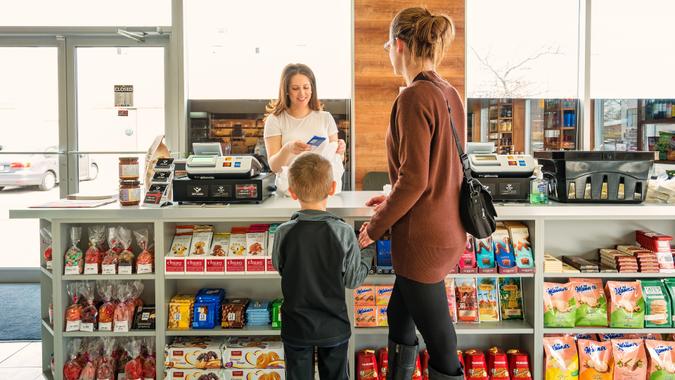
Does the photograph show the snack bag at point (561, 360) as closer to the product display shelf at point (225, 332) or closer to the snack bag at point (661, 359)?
the snack bag at point (661, 359)

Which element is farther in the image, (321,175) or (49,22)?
(49,22)

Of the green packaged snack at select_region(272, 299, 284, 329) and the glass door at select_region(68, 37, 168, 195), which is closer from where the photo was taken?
the green packaged snack at select_region(272, 299, 284, 329)

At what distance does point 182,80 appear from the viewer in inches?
210

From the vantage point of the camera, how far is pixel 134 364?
8.97 ft

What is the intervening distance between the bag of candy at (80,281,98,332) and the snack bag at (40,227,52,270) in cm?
21

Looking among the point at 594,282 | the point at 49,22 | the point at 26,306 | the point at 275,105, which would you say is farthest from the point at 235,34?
the point at 594,282

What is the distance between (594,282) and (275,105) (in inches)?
76.0

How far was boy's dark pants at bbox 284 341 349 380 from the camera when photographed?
84.9 inches

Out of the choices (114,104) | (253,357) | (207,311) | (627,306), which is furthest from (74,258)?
(114,104)

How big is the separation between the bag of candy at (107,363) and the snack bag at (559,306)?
206 centimetres

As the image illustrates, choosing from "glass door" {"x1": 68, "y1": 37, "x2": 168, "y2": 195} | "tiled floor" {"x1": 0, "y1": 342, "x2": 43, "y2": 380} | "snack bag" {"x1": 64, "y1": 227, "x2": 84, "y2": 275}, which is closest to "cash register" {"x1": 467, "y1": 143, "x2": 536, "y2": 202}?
"snack bag" {"x1": 64, "y1": 227, "x2": 84, "y2": 275}

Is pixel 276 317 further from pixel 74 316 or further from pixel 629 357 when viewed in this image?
pixel 629 357

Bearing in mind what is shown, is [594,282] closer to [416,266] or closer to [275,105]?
[416,266]

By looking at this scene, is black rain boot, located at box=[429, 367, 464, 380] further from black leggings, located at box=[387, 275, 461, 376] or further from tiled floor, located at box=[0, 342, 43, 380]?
tiled floor, located at box=[0, 342, 43, 380]
